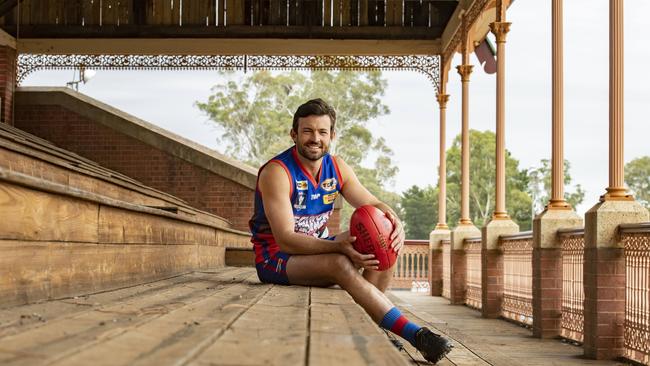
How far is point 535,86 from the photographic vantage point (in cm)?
7612

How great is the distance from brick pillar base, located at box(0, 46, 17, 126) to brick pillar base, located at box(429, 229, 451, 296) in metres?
8.17

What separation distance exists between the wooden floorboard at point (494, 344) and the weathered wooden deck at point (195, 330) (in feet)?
4.86

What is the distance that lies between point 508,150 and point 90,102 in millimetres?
54915

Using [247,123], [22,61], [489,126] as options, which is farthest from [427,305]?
[489,126]

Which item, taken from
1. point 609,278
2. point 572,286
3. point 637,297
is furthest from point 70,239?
point 572,286

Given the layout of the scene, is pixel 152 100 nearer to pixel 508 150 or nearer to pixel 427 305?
pixel 508 150

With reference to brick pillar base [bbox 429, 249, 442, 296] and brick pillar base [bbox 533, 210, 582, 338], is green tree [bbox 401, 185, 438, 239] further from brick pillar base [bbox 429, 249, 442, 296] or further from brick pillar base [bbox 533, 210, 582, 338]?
brick pillar base [bbox 533, 210, 582, 338]

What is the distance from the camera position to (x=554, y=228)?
9234 mm

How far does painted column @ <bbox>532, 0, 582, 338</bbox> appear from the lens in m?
9.20

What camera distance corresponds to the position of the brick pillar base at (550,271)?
30.2 feet

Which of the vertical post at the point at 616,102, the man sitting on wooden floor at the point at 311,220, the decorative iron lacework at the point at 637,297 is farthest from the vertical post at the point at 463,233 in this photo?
the man sitting on wooden floor at the point at 311,220

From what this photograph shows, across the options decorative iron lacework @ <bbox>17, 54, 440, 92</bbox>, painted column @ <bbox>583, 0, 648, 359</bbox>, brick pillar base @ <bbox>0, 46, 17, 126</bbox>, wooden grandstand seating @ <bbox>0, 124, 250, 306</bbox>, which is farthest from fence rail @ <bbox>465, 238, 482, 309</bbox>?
brick pillar base @ <bbox>0, 46, 17, 126</bbox>

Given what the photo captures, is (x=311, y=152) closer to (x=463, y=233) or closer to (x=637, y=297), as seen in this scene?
(x=637, y=297)

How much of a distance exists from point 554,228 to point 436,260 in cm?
787
